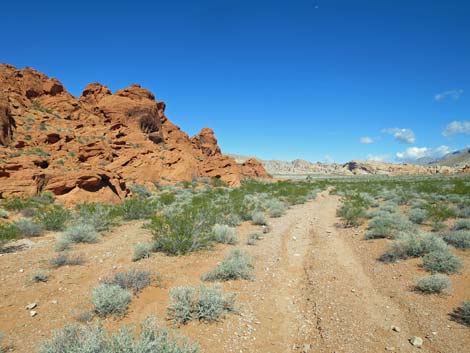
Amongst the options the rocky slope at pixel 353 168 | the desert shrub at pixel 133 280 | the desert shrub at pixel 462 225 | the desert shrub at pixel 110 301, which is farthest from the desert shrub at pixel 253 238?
the rocky slope at pixel 353 168

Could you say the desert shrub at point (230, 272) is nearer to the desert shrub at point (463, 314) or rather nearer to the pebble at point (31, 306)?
the pebble at point (31, 306)

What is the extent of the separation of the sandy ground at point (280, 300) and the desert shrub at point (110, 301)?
0.54ft

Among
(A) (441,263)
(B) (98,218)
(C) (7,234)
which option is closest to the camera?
(A) (441,263)

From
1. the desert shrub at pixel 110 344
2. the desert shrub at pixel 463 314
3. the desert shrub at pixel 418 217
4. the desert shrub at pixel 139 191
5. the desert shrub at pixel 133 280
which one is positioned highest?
the desert shrub at pixel 139 191

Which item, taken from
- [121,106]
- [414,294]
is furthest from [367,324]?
[121,106]

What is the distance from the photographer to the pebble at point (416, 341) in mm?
4020

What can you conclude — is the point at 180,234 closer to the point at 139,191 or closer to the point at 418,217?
the point at 418,217

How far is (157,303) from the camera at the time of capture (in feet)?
16.8

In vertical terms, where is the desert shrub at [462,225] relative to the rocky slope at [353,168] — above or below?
below

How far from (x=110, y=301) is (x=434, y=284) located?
5915 mm

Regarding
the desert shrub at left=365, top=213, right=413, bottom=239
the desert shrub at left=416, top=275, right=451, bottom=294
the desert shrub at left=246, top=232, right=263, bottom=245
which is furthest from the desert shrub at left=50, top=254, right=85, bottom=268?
the desert shrub at left=365, top=213, right=413, bottom=239

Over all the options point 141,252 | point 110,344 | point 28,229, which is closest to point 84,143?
point 28,229

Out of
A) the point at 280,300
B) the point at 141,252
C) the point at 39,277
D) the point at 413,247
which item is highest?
the point at 413,247

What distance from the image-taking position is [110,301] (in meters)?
4.70
